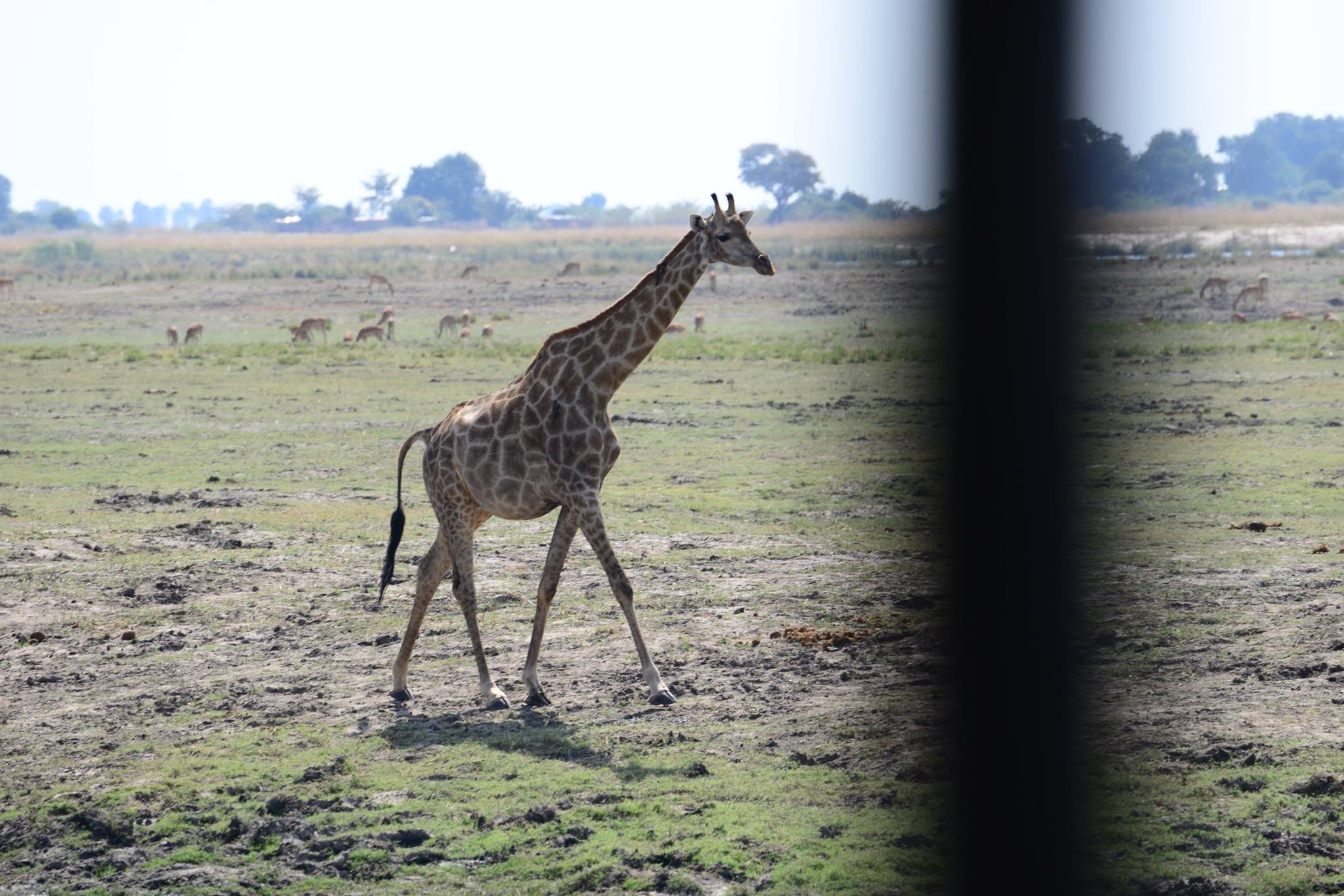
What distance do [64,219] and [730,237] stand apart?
161 metres

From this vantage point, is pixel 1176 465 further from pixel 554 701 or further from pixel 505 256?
pixel 505 256

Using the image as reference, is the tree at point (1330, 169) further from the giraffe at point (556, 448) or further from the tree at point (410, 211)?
the giraffe at point (556, 448)

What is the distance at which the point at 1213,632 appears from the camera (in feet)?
29.9

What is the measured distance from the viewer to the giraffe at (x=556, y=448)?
329 inches

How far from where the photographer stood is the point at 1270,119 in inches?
6142

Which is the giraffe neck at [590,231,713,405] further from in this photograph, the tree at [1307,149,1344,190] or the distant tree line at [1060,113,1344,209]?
the tree at [1307,149,1344,190]

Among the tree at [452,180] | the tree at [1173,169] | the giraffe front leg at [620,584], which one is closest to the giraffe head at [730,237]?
the giraffe front leg at [620,584]

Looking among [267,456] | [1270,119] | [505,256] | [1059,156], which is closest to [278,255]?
[505,256]

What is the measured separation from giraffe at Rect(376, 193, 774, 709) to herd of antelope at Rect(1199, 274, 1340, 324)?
85.5ft

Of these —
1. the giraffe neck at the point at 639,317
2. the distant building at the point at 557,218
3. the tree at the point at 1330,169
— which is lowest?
the giraffe neck at the point at 639,317

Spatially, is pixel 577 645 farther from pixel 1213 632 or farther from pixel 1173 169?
pixel 1173 169

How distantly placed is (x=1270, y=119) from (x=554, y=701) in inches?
6392

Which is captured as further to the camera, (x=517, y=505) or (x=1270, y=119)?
(x=1270, y=119)

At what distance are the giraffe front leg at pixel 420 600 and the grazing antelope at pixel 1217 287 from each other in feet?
106
